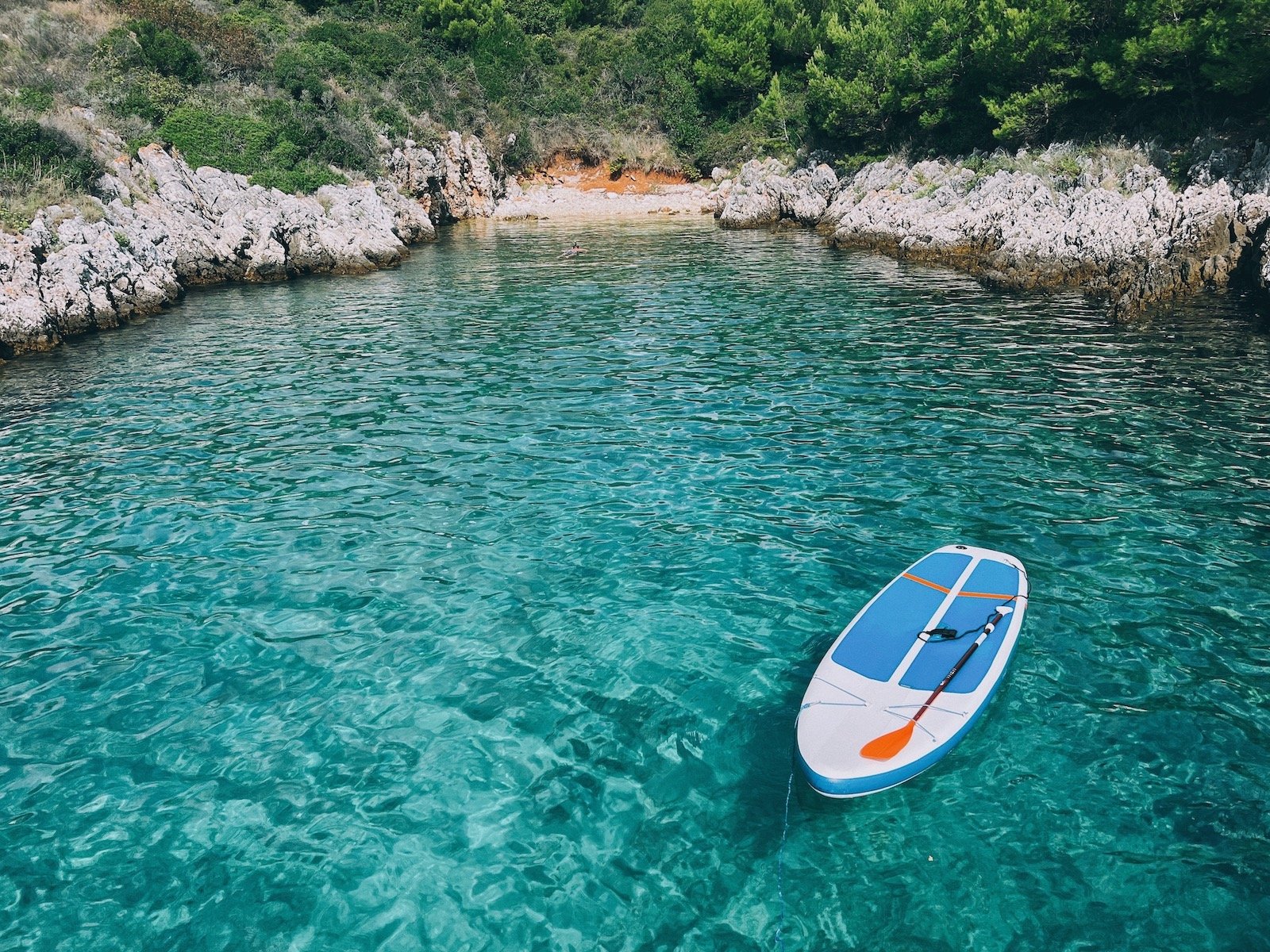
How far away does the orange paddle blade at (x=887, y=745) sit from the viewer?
7004mm

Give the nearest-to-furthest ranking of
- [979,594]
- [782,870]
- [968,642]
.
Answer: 1. [782,870]
2. [968,642]
3. [979,594]

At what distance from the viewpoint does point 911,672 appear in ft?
26.7

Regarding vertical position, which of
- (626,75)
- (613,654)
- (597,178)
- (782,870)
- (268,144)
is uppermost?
(626,75)

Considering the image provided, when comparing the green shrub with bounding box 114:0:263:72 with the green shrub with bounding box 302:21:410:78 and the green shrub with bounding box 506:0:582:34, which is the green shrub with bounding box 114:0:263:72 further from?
the green shrub with bounding box 506:0:582:34

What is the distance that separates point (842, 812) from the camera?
7324 mm

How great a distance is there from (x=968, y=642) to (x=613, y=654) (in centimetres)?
409

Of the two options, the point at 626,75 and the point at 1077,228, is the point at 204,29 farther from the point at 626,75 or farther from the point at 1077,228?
the point at 1077,228

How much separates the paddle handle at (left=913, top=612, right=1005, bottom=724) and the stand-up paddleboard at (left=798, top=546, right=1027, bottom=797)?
0.03ft

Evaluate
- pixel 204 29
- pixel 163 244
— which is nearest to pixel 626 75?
pixel 204 29

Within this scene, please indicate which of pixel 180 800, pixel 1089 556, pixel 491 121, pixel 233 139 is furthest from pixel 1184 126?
pixel 491 121

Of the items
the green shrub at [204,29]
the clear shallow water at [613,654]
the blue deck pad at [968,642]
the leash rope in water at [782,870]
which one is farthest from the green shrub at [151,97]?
the leash rope in water at [782,870]

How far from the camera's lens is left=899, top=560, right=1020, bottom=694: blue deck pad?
7.99 metres

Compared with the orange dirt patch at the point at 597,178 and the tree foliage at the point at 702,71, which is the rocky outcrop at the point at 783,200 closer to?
the tree foliage at the point at 702,71

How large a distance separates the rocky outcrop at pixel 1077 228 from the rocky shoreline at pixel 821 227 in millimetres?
62
